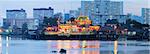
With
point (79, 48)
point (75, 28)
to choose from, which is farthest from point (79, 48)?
point (75, 28)

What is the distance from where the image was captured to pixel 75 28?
63.8 meters

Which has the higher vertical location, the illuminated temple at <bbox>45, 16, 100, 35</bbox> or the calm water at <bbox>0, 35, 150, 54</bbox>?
the illuminated temple at <bbox>45, 16, 100, 35</bbox>

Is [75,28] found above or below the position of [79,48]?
above

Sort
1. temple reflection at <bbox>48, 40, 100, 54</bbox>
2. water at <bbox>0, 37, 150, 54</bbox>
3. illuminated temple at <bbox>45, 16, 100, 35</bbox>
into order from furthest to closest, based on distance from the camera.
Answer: illuminated temple at <bbox>45, 16, 100, 35</bbox> → temple reflection at <bbox>48, 40, 100, 54</bbox> → water at <bbox>0, 37, 150, 54</bbox>

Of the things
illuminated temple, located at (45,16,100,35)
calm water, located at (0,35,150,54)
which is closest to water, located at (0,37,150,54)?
calm water, located at (0,35,150,54)

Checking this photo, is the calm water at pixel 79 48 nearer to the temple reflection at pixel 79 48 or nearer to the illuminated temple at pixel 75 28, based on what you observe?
the temple reflection at pixel 79 48

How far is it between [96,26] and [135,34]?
7.71 m

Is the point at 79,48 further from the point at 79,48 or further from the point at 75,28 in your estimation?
the point at 75,28

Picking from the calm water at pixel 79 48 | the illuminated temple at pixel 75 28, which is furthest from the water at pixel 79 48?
the illuminated temple at pixel 75 28

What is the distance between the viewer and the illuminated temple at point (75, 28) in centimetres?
6219

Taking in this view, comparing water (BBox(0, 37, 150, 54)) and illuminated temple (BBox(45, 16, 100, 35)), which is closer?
water (BBox(0, 37, 150, 54))

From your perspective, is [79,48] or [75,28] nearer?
[79,48]

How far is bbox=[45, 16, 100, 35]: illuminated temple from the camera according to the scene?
62188 mm

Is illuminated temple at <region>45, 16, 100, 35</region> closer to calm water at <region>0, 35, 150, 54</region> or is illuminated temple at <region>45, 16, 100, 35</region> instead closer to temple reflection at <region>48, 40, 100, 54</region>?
calm water at <region>0, 35, 150, 54</region>
